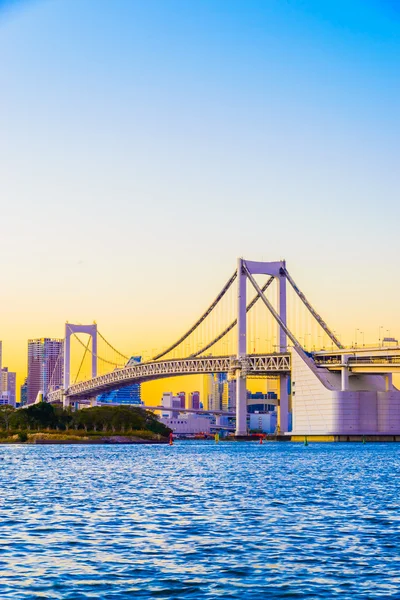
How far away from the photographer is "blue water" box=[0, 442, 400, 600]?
1342 centimetres

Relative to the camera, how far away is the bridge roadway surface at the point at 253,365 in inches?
3305

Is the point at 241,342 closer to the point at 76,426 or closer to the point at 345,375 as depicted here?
the point at 345,375

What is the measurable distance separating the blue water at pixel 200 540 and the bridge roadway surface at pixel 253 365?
2066 inches

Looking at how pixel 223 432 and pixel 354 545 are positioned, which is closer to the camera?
pixel 354 545

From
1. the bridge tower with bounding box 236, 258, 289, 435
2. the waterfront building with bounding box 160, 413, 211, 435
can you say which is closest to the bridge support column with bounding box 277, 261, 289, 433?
the bridge tower with bounding box 236, 258, 289, 435

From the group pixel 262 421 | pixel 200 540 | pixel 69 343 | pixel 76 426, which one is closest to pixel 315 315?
pixel 76 426

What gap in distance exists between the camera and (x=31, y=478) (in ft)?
117

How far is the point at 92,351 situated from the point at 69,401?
699cm

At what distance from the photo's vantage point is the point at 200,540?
690 inches

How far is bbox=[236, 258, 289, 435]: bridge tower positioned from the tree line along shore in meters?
12.5

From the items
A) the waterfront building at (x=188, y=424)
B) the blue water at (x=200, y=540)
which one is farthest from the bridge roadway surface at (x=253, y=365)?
the blue water at (x=200, y=540)

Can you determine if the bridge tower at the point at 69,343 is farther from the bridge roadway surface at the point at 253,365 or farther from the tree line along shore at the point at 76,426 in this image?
the tree line along shore at the point at 76,426

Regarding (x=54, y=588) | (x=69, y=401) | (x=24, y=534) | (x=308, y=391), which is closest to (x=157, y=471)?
(x=24, y=534)

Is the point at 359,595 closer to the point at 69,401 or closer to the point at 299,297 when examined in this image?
the point at 299,297
